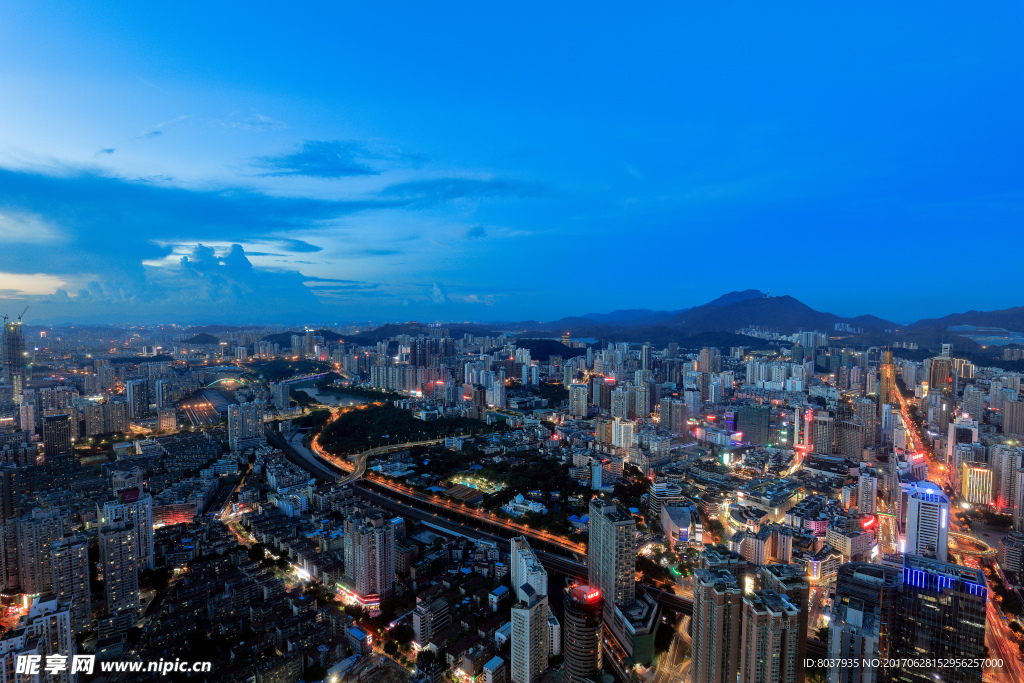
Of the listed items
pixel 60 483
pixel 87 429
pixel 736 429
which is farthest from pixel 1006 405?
pixel 87 429

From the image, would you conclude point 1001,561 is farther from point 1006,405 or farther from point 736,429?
point 1006,405

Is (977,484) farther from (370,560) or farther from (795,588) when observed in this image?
(370,560)

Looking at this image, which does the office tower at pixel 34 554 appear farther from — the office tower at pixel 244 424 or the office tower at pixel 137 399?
the office tower at pixel 137 399

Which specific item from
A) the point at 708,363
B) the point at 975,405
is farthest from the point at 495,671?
the point at 708,363

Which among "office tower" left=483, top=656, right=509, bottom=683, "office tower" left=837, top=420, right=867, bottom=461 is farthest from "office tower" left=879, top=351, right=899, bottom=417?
"office tower" left=483, top=656, right=509, bottom=683

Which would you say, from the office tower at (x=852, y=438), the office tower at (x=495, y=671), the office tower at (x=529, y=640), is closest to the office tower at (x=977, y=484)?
the office tower at (x=852, y=438)

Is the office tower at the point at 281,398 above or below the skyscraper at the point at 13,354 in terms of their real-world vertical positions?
below
